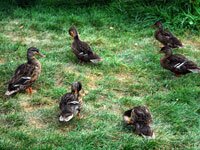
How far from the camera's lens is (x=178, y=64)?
27.9 ft

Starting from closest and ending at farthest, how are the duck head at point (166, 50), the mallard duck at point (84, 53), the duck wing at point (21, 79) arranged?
the duck wing at point (21, 79) < the mallard duck at point (84, 53) < the duck head at point (166, 50)

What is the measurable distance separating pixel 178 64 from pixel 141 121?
2258 mm

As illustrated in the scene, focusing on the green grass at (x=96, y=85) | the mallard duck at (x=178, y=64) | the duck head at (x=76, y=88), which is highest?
the duck head at (x=76, y=88)

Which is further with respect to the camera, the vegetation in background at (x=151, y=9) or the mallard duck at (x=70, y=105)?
the vegetation in background at (x=151, y=9)

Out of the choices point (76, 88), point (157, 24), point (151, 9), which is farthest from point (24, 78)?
point (151, 9)

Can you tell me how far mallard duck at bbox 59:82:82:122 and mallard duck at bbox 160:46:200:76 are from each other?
2.11 m

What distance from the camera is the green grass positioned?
21.5 feet

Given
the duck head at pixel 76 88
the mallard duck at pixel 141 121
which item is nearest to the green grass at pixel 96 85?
the mallard duck at pixel 141 121

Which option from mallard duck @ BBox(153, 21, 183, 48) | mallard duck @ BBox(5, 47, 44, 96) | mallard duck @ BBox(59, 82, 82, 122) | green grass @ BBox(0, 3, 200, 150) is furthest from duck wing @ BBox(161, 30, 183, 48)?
mallard duck @ BBox(59, 82, 82, 122)

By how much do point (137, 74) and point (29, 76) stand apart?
82.5 inches

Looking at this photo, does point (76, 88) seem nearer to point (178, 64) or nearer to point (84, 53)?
point (84, 53)

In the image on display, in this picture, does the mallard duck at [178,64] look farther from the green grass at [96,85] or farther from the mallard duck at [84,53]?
the mallard duck at [84,53]

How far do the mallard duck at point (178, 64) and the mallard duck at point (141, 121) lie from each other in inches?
76.8

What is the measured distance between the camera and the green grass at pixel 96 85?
655 centimetres
